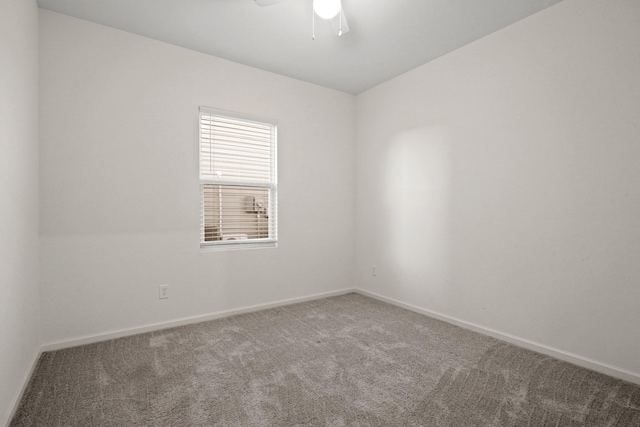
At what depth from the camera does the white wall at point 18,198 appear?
1.59 meters

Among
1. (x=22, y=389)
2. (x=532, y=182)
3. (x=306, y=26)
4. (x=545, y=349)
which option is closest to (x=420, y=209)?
(x=532, y=182)

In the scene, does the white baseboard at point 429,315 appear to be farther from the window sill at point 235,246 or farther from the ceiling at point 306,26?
the ceiling at point 306,26

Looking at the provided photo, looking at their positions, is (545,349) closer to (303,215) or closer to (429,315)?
(429,315)

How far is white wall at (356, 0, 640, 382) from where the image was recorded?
205 centimetres

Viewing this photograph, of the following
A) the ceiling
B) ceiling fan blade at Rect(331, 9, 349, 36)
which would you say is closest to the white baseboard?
the ceiling

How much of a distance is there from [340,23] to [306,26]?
490 millimetres

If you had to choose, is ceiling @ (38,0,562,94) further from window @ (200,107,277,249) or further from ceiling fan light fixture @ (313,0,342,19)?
window @ (200,107,277,249)

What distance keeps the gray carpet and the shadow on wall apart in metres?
0.64

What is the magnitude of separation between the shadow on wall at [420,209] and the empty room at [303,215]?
0.02 metres

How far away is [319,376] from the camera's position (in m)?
2.08

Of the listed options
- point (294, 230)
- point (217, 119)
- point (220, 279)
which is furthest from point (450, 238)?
point (217, 119)

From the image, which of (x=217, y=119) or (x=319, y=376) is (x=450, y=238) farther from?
(x=217, y=119)

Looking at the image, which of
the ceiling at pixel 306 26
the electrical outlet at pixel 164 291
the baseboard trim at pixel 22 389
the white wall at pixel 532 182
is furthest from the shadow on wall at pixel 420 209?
the baseboard trim at pixel 22 389

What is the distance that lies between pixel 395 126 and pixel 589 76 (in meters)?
1.75
